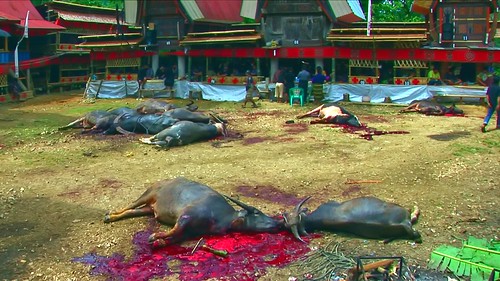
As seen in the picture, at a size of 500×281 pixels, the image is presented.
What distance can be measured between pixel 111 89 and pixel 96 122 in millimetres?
12901

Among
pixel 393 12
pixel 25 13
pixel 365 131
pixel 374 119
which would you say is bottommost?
pixel 365 131

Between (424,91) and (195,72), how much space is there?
12.6 m

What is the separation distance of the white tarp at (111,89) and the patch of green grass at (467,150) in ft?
62.4

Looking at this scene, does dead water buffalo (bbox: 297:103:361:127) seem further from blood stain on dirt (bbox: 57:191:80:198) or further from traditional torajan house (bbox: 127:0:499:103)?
blood stain on dirt (bbox: 57:191:80:198)

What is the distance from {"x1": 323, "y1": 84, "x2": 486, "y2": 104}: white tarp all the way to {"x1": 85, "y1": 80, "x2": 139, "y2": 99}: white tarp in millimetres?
10724

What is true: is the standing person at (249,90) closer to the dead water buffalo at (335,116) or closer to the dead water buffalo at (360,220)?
the dead water buffalo at (335,116)

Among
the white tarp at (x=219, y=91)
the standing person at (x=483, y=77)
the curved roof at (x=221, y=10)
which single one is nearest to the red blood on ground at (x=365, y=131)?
the standing person at (x=483, y=77)

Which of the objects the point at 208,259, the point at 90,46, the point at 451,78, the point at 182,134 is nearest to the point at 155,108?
the point at 182,134

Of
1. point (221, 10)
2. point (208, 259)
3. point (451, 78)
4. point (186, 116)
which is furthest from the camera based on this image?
point (221, 10)

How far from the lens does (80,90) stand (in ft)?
115

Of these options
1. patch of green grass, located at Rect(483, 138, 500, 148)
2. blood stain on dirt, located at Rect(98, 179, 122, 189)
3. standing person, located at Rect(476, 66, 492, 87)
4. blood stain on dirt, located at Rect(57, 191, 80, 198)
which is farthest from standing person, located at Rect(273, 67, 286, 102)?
blood stain on dirt, located at Rect(57, 191, 80, 198)

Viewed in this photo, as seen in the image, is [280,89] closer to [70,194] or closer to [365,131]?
[365,131]

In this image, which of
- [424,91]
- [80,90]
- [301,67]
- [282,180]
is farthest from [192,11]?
[282,180]

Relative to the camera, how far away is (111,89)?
95.5ft
